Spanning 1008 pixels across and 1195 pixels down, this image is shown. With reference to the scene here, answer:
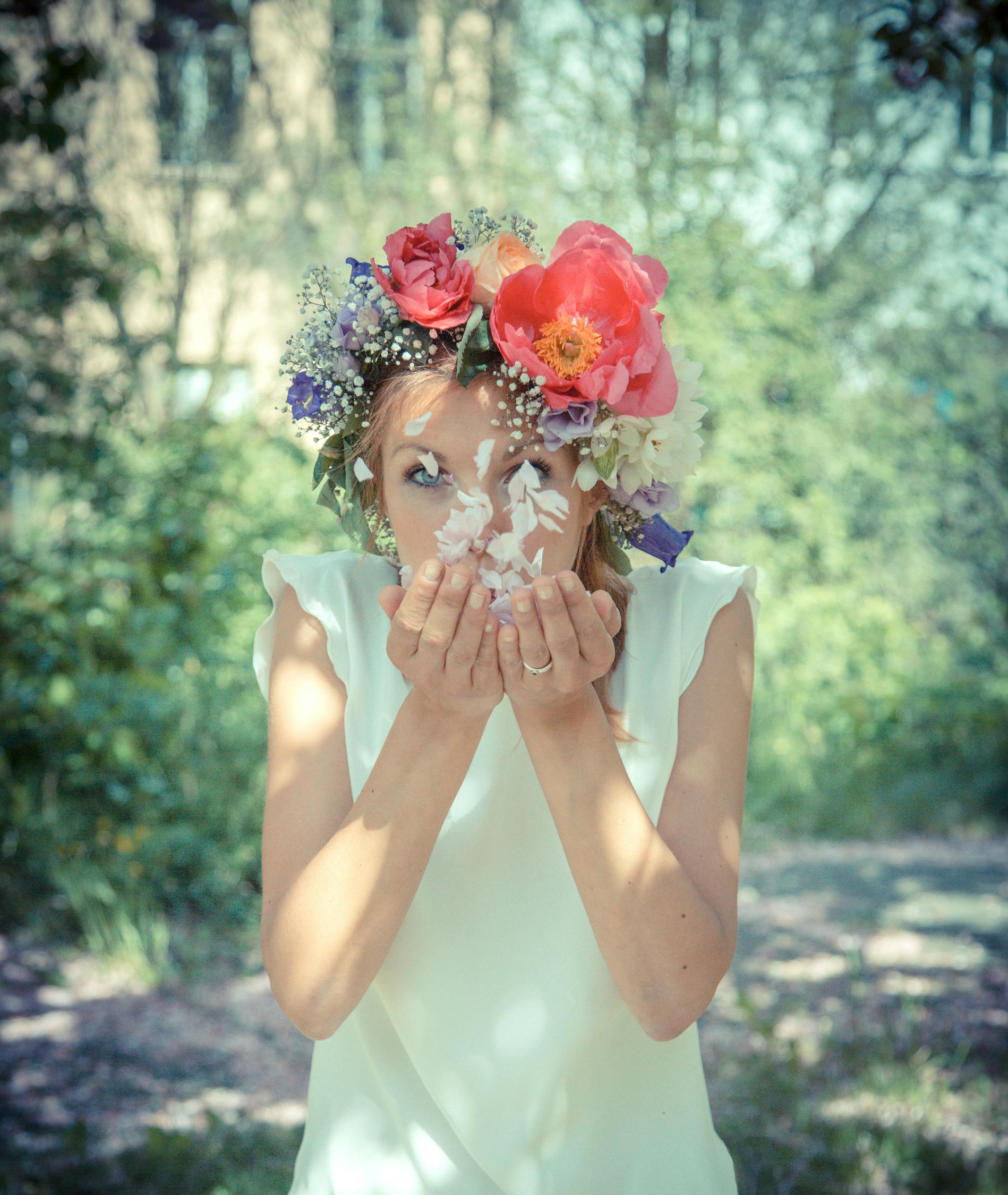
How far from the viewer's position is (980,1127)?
129 inches

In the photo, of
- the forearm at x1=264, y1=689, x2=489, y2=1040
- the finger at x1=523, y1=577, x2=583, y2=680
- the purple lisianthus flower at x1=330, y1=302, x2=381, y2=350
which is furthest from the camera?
the purple lisianthus flower at x1=330, y1=302, x2=381, y2=350

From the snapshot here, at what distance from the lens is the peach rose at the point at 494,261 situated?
1584 mm

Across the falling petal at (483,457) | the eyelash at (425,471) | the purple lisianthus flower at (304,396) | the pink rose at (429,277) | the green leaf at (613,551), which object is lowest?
the green leaf at (613,551)

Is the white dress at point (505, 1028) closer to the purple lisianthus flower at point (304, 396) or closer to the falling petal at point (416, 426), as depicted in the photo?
the purple lisianthus flower at point (304, 396)

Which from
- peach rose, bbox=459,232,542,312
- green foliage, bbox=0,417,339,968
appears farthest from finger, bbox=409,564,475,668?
green foliage, bbox=0,417,339,968

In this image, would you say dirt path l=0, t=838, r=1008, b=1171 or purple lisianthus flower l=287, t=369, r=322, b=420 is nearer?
purple lisianthus flower l=287, t=369, r=322, b=420

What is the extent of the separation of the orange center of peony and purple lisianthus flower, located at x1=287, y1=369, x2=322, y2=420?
14.5 inches

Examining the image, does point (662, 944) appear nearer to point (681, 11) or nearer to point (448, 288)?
point (448, 288)

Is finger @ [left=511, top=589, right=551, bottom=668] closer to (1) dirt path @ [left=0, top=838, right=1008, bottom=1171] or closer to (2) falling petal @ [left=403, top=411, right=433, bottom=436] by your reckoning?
(2) falling petal @ [left=403, top=411, right=433, bottom=436]

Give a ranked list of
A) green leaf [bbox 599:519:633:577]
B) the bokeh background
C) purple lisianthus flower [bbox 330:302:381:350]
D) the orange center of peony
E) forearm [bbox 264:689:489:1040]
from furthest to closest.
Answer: the bokeh background
green leaf [bbox 599:519:633:577]
purple lisianthus flower [bbox 330:302:381:350]
the orange center of peony
forearm [bbox 264:689:489:1040]

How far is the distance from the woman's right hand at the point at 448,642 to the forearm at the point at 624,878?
0.08 meters

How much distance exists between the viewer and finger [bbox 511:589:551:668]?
4.31ft

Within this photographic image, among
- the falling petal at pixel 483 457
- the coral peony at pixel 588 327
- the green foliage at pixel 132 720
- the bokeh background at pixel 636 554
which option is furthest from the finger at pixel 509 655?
the green foliage at pixel 132 720

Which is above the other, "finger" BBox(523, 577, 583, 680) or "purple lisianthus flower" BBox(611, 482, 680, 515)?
"purple lisianthus flower" BBox(611, 482, 680, 515)
